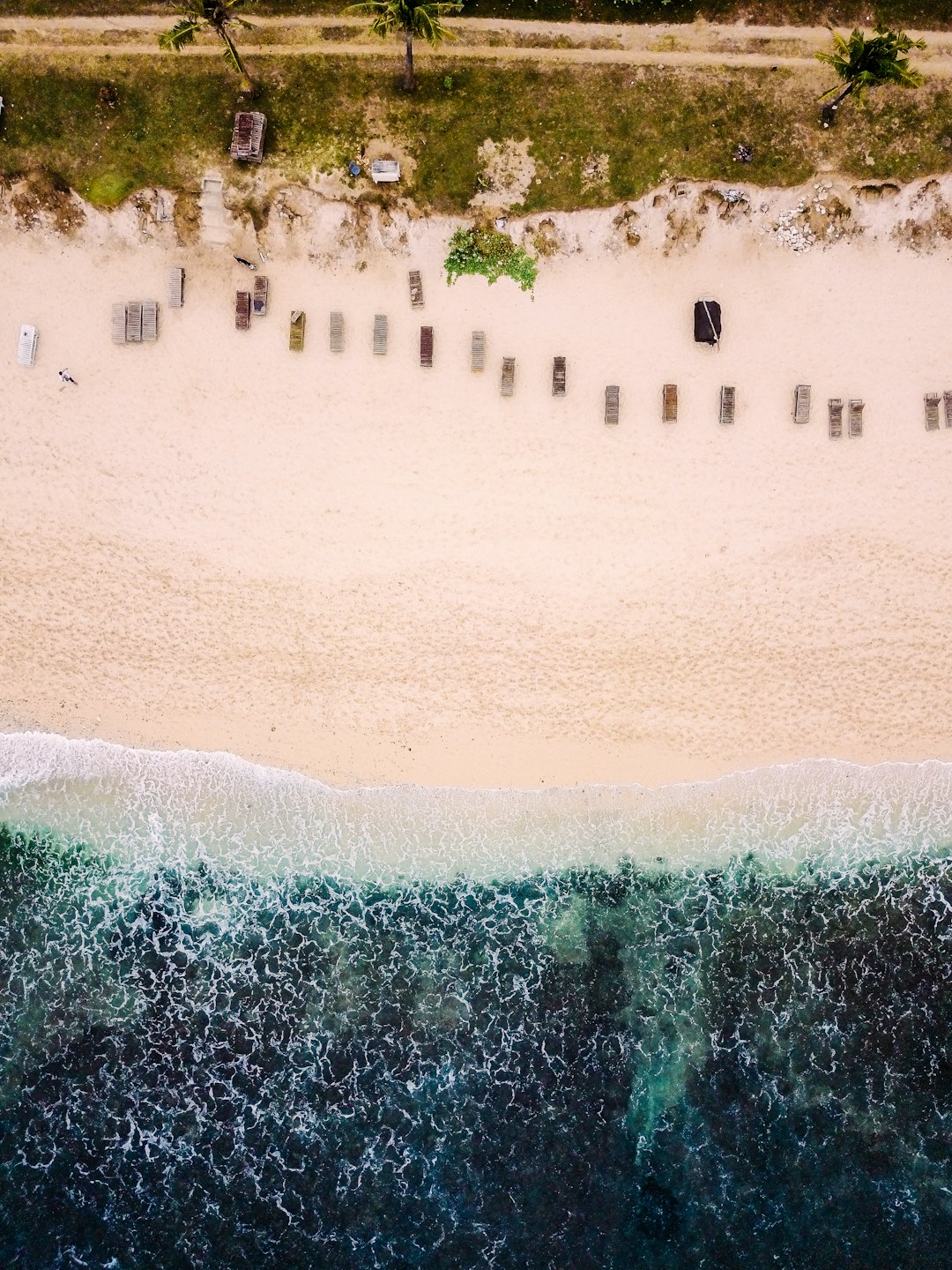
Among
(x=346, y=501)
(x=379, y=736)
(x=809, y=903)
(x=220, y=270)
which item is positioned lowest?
(x=809, y=903)

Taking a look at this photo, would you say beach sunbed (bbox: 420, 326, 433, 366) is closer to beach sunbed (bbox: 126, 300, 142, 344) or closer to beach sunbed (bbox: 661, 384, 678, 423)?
beach sunbed (bbox: 661, 384, 678, 423)

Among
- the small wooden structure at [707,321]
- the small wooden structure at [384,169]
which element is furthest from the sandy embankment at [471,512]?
the small wooden structure at [384,169]

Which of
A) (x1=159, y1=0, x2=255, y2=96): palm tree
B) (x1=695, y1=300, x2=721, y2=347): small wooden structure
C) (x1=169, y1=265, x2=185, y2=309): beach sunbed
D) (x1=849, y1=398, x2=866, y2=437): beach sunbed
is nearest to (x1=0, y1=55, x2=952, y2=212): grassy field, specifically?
(x1=159, y1=0, x2=255, y2=96): palm tree

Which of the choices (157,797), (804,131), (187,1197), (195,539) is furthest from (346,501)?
(187,1197)

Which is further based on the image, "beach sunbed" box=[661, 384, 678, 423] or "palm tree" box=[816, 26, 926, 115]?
"beach sunbed" box=[661, 384, 678, 423]

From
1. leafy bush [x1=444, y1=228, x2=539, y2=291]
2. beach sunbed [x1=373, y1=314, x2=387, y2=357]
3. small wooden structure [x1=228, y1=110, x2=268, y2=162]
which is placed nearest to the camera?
small wooden structure [x1=228, y1=110, x2=268, y2=162]

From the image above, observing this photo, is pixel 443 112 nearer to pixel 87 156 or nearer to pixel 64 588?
pixel 87 156
